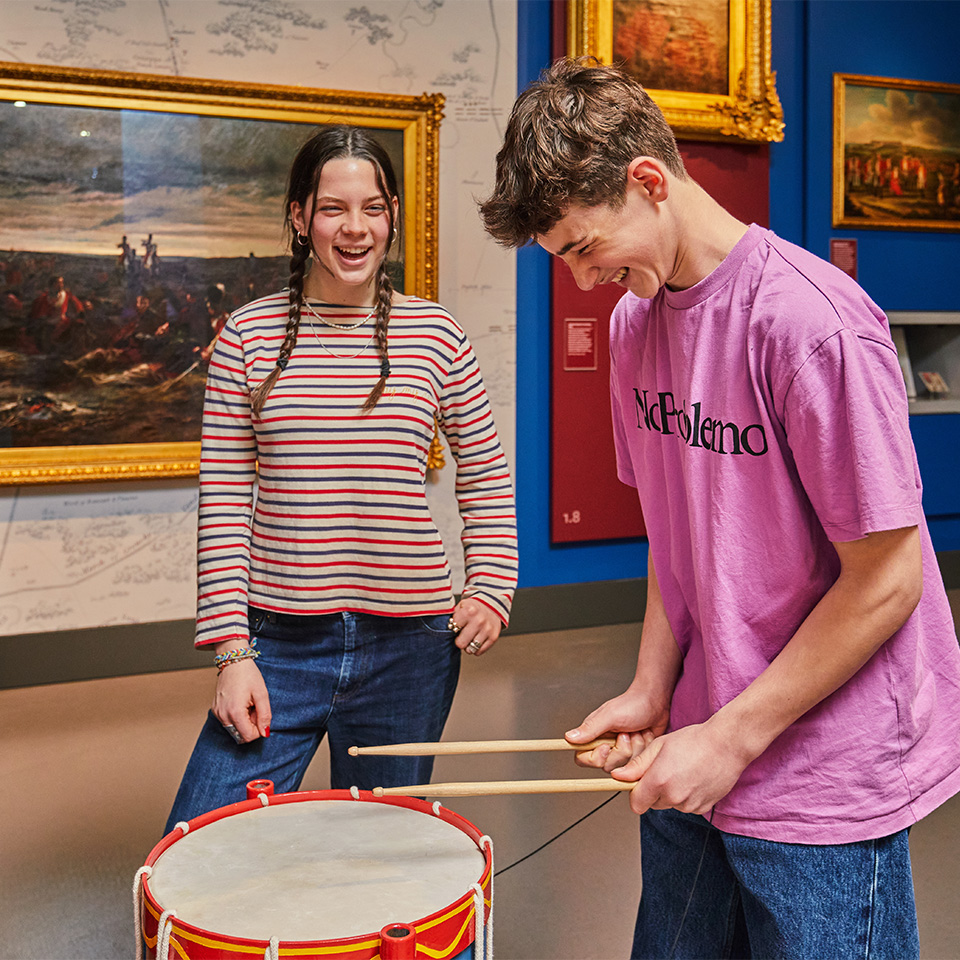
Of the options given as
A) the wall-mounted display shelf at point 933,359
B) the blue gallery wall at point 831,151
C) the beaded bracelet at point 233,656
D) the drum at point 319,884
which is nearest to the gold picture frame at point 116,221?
the blue gallery wall at point 831,151

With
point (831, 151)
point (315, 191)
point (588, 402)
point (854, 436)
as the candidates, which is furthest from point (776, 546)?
point (831, 151)

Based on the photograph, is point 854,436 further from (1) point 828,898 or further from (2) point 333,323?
(2) point 333,323

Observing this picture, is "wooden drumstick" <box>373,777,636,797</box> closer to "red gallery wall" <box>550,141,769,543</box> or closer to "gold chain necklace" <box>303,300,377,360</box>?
"gold chain necklace" <box>303,300,377,360</box>

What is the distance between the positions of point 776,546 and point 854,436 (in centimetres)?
18

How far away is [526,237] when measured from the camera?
1.27 meters

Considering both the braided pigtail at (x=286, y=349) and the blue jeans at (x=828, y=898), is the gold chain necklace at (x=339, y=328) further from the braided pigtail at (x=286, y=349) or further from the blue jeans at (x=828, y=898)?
the blue jeans at (x=828, y=898)

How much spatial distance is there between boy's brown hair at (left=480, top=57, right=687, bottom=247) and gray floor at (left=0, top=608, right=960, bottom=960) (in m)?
1.93

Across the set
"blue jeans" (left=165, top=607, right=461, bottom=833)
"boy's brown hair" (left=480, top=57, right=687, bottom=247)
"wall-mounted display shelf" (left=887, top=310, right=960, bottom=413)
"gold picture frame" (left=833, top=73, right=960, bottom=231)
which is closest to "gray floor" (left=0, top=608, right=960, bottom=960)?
"blue jeans" (left=165, top=607, right=461, bottom=833)

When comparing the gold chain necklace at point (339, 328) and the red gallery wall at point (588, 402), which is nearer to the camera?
the gold chain necklace at point (339, 328)

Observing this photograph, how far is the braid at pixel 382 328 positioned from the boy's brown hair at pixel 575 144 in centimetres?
70

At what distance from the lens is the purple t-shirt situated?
1088 mm

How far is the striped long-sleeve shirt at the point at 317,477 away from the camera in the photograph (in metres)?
1.86

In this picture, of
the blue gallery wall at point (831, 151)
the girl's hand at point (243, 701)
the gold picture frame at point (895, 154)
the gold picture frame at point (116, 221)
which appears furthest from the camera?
the gold picture frame at point (895, 154)

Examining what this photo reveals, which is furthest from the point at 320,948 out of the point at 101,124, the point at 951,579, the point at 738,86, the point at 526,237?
the point at 951,579
